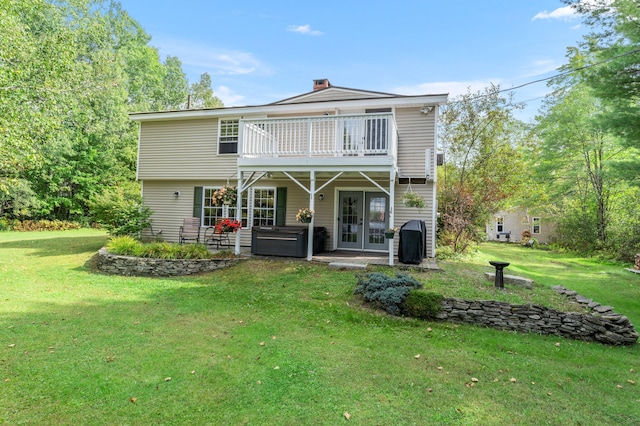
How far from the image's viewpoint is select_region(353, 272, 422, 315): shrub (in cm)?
557

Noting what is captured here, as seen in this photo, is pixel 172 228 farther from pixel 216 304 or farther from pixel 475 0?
pixel 475 0

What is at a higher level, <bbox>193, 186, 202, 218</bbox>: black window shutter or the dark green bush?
<bbox>193, 186, 202, 218</bbox>: black window shutter

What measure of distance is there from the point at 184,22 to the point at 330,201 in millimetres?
13856

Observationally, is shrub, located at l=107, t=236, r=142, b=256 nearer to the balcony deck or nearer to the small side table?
the balcony deck

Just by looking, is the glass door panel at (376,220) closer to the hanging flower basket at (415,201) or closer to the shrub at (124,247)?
the hanging flower basket at (415,201)

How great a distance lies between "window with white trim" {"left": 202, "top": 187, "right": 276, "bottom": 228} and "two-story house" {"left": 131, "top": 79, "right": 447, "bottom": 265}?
4 centimetres

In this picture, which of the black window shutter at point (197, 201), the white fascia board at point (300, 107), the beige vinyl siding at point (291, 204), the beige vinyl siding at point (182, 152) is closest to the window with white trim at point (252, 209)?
the black window shutter at point (197, 201)

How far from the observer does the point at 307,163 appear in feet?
27.5

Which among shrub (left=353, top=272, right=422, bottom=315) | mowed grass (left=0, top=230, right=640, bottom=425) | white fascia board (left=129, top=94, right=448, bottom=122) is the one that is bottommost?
mowed grass (left=0, top=230, right=640, bottom=425)

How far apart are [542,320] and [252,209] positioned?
8.82 meters

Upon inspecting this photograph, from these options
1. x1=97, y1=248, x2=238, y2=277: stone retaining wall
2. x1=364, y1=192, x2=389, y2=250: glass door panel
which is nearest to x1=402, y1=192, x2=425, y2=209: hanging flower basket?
x1=364, y1=192, x2=389, y2=250: glass door panel

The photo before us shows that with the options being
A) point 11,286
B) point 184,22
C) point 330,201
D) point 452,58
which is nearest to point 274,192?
point 330,201

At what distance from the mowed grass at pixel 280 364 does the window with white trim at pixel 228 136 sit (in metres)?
6.03

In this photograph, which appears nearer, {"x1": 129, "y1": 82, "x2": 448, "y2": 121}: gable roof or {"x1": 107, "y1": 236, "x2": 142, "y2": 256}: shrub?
{"x1": 107, "y1": 236, "x2": 142, "y2": 256}: shrub
